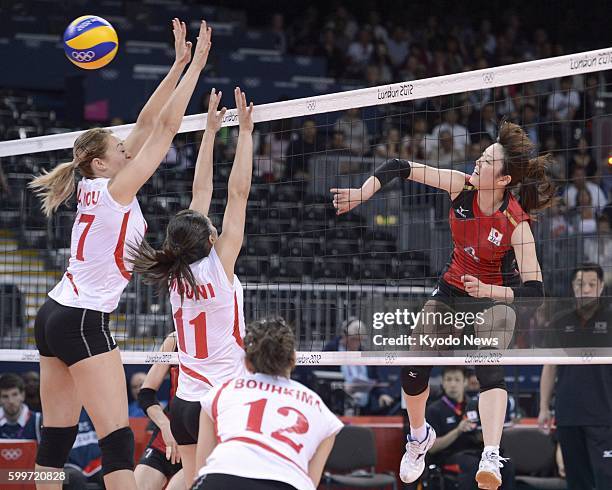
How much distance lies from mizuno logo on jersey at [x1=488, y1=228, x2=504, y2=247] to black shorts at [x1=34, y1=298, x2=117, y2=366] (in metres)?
2.56

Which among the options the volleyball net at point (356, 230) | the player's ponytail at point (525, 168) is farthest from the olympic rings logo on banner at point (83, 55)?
the player's ponytail at point (525, 168)

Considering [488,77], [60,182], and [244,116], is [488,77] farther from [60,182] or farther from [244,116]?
[60,182]

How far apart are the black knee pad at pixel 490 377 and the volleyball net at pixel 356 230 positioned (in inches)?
2.4

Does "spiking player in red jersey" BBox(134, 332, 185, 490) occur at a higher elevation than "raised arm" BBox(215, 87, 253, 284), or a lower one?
lower

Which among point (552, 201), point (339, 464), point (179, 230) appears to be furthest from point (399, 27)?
point (179, 230)

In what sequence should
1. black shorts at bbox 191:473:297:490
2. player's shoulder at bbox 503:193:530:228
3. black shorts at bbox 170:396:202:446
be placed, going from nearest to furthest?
black shorts at bbox 191:473:297:490
black shorts at bbox 170:396:202:446
player's shoulder at bbox 503:193:530:228

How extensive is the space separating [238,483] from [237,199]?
2160 mm

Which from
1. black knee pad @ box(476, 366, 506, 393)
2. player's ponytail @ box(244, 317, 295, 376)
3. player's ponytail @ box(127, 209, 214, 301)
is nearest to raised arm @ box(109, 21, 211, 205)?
player's ponytail @ box(127, 209, 214, 301)

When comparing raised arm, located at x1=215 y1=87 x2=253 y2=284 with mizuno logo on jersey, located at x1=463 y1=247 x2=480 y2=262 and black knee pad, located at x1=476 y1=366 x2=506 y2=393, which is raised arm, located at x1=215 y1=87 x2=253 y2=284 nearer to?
mizuno logo on jersey, located at x1=463 y1=247 x2=480 y2=262

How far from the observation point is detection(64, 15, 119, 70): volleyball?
25.3 ft

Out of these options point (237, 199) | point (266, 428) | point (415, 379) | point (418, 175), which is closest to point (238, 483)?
point (266, 428)

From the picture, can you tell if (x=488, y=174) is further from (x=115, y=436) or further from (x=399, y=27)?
(x=399, y=27)

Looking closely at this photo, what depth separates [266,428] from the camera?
4.62 m

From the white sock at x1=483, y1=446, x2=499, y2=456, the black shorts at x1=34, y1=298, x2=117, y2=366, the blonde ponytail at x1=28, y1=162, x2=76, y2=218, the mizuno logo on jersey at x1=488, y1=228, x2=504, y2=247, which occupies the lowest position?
the white sock at x1=483, y1=446, x2=499, y2=456
